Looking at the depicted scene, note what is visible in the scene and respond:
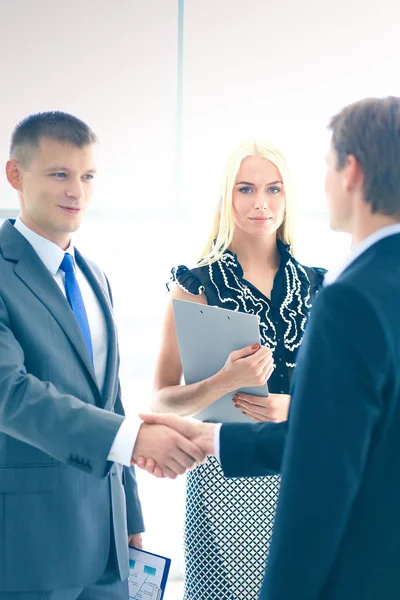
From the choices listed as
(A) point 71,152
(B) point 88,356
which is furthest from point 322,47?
(B) point 88,356

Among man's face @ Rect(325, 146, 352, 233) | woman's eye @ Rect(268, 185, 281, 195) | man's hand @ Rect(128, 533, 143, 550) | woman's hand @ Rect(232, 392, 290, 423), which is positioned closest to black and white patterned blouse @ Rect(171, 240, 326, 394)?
woman's hand @ Rect(232, 392, 290, 423)

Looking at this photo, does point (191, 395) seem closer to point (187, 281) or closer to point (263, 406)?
point (263, 406)

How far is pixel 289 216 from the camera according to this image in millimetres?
2104

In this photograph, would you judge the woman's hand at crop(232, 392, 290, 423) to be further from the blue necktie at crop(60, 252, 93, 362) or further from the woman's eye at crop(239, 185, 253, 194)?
the woman's eye at crop(239, 185, 253, 194)

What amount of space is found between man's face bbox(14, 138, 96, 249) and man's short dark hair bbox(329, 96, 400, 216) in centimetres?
77

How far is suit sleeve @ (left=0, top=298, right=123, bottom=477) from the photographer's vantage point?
147cm

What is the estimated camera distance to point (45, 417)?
149cm

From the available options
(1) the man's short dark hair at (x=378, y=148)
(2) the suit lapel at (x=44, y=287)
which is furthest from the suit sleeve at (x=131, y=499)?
(1) the man's short dark hair at (x=378, y=148)

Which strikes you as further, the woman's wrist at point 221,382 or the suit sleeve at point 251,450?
the woman's wrist at point 221,382

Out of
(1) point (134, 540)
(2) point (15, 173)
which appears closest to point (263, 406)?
A: (1) point (134, 540)

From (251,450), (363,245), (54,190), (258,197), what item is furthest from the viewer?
(258,197)

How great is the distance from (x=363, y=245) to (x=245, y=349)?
2.34 ft

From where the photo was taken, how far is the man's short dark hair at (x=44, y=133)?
1706 mm

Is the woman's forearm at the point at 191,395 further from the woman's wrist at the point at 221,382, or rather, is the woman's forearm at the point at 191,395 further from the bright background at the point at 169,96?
the bright background at the point at 169,96
